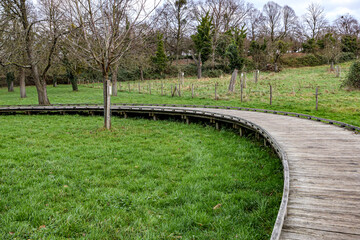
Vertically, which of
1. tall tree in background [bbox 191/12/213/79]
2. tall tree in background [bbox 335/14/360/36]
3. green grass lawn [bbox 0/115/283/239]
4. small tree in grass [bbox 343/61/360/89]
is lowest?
green grass lawn [bbox 0/115/283/239]

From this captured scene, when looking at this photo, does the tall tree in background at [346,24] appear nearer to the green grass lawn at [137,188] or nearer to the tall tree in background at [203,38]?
the tall tree in background at [203,38]

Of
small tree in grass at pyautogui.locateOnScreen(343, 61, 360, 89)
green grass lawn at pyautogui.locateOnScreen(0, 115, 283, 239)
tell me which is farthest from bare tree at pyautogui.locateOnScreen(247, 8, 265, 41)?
green grass lawn at pyautogui.locateOnScreen(0, 115, 283, 239)

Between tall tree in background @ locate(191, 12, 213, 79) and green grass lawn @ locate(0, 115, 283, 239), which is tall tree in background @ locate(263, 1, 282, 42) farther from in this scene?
green grass lawn @ locate(0, 115, 283, 239)

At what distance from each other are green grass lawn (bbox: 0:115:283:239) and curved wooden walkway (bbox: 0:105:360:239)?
0.57 m

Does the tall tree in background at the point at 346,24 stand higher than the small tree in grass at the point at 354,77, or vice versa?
the tall tree in background at the point at 346,24

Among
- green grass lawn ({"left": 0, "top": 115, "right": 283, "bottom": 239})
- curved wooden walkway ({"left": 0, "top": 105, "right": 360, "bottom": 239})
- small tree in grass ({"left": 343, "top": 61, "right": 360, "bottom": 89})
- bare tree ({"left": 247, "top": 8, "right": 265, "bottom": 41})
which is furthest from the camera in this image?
bare tree ({"left": 247, "top": 8, "right": 265, "bottom": 41})

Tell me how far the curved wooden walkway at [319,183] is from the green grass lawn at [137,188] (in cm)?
57

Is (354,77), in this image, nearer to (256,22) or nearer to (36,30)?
(36,30)

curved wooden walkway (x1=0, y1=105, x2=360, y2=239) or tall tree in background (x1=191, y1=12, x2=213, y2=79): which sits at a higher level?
tall tree in background (x1=191, y1=12, x2=213, y2=79)

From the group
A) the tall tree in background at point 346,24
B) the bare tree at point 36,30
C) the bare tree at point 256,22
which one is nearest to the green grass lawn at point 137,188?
the bare tree at point 36,30

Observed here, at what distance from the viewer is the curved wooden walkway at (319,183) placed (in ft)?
9.70

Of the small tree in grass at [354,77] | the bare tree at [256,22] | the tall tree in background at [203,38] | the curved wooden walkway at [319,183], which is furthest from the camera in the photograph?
the bare tree at [256,22]

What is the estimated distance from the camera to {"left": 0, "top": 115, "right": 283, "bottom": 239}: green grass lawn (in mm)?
3918

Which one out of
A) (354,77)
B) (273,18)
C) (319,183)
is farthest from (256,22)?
(319,183)
